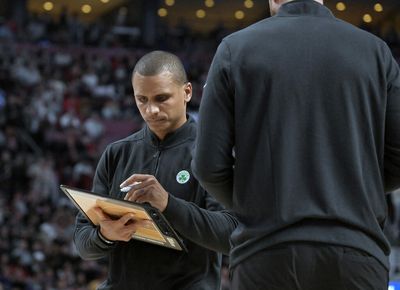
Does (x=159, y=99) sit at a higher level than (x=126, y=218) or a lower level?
higher

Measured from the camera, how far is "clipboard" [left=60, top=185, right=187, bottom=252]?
12.4ft

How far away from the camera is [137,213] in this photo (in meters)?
3.86

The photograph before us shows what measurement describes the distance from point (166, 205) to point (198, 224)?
167 millimetres

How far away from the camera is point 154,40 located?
2925 centimetres

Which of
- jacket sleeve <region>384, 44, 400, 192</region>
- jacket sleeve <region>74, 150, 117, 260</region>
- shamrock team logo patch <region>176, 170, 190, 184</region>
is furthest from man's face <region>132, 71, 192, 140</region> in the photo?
jacket sleeve <region>384, 44, 400, 192</region>

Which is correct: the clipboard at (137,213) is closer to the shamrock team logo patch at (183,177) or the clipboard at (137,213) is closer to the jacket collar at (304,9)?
the shamrock team logo patch at (183,177)

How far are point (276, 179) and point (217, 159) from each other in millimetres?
223

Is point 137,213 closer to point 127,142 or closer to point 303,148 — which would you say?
point 127,142

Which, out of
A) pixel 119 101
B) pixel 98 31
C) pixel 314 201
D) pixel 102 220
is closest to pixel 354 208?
pixel 314 201

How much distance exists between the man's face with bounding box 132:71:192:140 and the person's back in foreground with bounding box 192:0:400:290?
106cm

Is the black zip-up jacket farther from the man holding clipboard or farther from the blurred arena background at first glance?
the blurred arena background

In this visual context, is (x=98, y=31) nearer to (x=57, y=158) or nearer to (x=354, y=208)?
(x=57, y=158)

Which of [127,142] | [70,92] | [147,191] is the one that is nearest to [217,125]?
[147,191]

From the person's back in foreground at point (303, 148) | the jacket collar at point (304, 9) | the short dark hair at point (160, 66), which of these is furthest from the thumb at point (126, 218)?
the jacket collar at point (304, 9)
